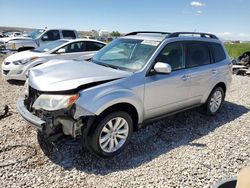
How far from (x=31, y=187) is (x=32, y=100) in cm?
134

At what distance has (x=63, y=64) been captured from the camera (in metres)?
4.43

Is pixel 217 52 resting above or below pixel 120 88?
above

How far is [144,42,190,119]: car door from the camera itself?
428cm

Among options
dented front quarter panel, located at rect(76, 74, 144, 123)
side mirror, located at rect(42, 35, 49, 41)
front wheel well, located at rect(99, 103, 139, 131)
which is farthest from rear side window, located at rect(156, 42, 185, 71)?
side mirror, located at rect(42, 35, 49, 41)

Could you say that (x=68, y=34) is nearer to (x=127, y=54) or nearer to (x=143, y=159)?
(x=127, y=54)

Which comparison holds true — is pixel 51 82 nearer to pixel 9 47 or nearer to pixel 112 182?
pixel 112 182

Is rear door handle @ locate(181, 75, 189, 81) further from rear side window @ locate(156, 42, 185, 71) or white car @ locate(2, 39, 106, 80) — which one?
white car @ locate(2, 39, 106, 80)

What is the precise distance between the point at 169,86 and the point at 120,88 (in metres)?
1.11

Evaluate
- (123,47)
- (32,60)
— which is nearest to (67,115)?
(123,47)

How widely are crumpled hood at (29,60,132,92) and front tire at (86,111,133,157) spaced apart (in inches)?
22.1

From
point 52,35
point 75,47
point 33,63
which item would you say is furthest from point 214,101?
point 52,35

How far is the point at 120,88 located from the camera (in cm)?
379

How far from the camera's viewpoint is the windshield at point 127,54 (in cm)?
435

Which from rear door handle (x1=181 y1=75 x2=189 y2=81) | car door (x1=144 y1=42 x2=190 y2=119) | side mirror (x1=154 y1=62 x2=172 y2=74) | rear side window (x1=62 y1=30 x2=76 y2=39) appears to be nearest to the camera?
side mirror (x1=154 y1=62 x2=172 y2=74)
